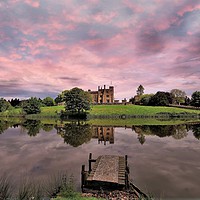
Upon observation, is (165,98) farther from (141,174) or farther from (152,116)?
(141,174)

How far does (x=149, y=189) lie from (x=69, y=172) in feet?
19.9

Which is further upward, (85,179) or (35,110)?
(35,110)

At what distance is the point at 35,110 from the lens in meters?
103

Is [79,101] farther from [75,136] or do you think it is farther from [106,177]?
[106,177]

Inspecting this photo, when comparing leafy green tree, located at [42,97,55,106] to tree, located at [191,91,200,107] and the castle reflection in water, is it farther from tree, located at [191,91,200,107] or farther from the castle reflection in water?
the castle reflection in water

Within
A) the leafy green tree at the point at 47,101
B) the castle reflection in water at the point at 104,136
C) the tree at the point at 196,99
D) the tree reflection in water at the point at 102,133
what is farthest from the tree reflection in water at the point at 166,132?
the leafy green tree at the point at 47,101

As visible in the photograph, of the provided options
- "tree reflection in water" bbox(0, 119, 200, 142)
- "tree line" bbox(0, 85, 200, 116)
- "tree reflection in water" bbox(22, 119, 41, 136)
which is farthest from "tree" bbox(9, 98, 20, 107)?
"tree reflection in water" bbox(0, 119, 200, 142)

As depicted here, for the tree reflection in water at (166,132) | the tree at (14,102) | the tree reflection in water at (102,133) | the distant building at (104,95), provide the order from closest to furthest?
1. the tree reflection in water at (102,133)
2. the tree reflection in water at (166,132)
3. the distant building at (104,95)
4. the tree at (14,102)

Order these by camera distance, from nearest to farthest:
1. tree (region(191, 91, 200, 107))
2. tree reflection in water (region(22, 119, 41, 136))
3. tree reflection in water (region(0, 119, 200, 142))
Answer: tree reflection in water (region(0, 119, 200, 142)) < tree reflection in water (region(22, 119, 41, 136)) < tree (region(191, 91, 200, 107))

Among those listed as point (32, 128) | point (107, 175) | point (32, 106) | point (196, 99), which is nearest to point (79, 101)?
point (32, 106)

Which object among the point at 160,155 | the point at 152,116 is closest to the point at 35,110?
the point at 152,116

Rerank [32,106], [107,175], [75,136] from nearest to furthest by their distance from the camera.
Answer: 1. [107,175]
2. [75,136]
3. [32,106]

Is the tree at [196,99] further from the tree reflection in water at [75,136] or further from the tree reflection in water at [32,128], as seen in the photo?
the tree reflection in water at [75,136]

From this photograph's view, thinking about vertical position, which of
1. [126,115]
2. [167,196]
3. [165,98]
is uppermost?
[165,98]
